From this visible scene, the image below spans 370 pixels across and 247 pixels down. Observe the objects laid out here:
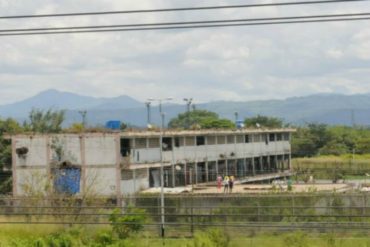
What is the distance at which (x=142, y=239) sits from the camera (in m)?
28.5

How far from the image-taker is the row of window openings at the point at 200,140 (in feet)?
141

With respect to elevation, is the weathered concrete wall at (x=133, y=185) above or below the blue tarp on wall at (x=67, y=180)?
below

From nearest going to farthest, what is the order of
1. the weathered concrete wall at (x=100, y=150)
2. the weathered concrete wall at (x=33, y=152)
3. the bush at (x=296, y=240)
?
1. the bush at (x=296, y=240)
2. the weathered concrete wall at (x=100, y=150)
3. the weathered concrete wall at (x=33, y=152)

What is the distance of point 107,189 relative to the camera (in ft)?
133

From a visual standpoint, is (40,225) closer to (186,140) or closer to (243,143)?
(186,140)

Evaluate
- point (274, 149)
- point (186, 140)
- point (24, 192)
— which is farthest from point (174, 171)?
point (274, 149)

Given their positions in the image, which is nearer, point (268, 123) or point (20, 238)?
point (20, 238)

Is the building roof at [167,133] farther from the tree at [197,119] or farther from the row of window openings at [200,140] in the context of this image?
the tree at [197,119]

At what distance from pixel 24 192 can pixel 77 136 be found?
4226mm

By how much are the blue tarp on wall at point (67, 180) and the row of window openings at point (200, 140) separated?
10.2 ft

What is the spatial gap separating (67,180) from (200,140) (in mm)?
12354

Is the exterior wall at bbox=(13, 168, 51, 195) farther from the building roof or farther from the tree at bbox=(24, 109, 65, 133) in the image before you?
the tree at bbox=(24, 109, 65, 133)

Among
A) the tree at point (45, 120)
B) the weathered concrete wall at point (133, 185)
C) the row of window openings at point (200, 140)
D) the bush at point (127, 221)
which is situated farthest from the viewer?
the tree at point (45, 120)

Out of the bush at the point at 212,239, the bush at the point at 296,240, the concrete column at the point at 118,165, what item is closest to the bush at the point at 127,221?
the bush at the point at 212,239
